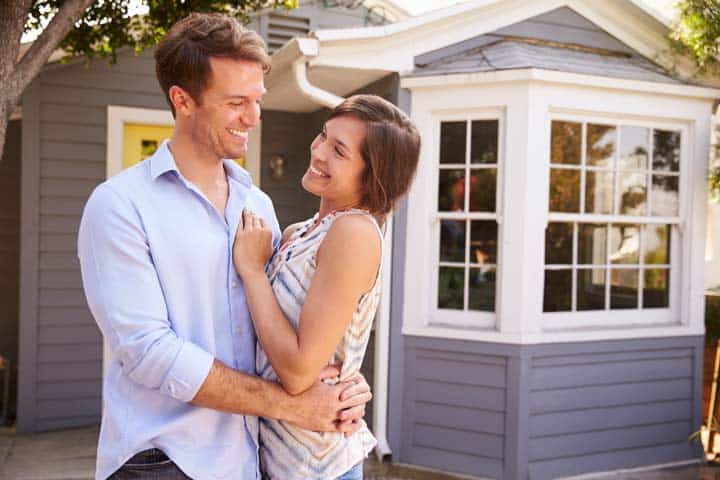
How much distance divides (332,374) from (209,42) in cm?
75

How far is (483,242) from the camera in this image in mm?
4758

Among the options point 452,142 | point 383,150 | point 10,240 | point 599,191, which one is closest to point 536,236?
point 599,191

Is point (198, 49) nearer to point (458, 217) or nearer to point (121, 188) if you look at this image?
point (121, 188)

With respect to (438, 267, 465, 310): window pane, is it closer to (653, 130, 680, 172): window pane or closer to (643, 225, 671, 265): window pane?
(643, 225, 671, 265): window pane

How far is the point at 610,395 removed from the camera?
4.88 metres

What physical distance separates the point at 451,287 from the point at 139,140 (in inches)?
112

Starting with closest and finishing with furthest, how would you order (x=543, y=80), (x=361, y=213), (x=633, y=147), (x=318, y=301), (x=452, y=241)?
(x=318, y=301), (x=361, y=213), (x=543, y=80), (x=452, y=241), (x=633, y=147)

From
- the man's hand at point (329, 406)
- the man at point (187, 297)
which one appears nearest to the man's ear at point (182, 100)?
the man at point (187, 297)

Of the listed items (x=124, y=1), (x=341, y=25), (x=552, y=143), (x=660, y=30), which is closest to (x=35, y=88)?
(x=124, y=1)

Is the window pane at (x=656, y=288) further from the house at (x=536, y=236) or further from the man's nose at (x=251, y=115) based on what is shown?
the man's nose at (x=251, y=115)

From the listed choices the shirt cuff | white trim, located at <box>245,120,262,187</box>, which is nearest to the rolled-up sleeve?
the shirt cuff

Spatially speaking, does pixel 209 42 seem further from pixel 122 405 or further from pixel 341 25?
pixel 341 25

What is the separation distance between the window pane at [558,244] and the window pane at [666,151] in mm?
857

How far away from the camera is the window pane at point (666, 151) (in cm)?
502
